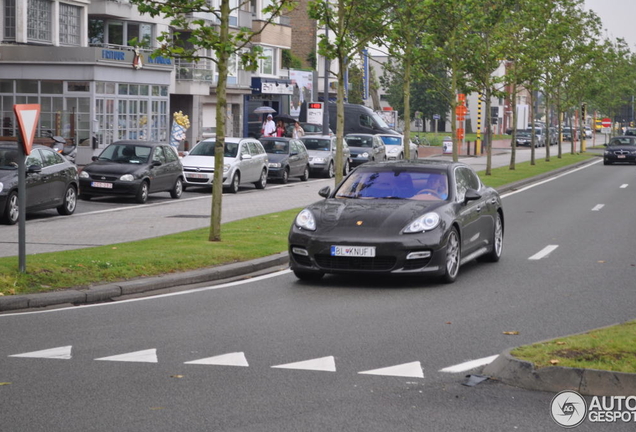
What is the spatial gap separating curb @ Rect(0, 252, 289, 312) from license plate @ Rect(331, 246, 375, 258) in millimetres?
1706

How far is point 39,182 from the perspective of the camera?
69.3 feet

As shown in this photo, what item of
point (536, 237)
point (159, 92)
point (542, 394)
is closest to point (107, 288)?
point (542, 394)

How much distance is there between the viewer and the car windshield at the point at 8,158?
2052 centimetres

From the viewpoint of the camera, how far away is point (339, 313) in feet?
34.2

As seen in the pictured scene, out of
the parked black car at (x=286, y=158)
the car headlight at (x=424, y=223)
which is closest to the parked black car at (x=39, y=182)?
the car headlight at (x=424, y=223)

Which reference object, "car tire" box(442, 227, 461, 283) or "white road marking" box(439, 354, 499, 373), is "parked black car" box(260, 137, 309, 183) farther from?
"white road marking" box(439, 354, 499, 373)

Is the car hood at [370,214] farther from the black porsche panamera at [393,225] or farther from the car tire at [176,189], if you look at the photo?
the car tire at [176,189]

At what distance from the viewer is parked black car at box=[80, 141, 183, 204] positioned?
26453 mm

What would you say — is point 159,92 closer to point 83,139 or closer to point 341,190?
point 83,139

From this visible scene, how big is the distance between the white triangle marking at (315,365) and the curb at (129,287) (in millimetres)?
3850

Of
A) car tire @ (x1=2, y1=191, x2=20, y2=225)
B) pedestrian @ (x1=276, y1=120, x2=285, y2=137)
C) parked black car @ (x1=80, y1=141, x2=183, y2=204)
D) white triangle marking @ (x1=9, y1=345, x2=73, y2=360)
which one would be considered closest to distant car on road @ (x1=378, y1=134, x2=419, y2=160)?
pedestrian @ (x1=276, y1=120, x2=285, y2=137)

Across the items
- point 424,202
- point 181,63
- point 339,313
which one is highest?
point 181,63

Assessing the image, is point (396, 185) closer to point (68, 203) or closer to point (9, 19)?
point (68, 203)

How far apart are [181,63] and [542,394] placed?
50641 mm
